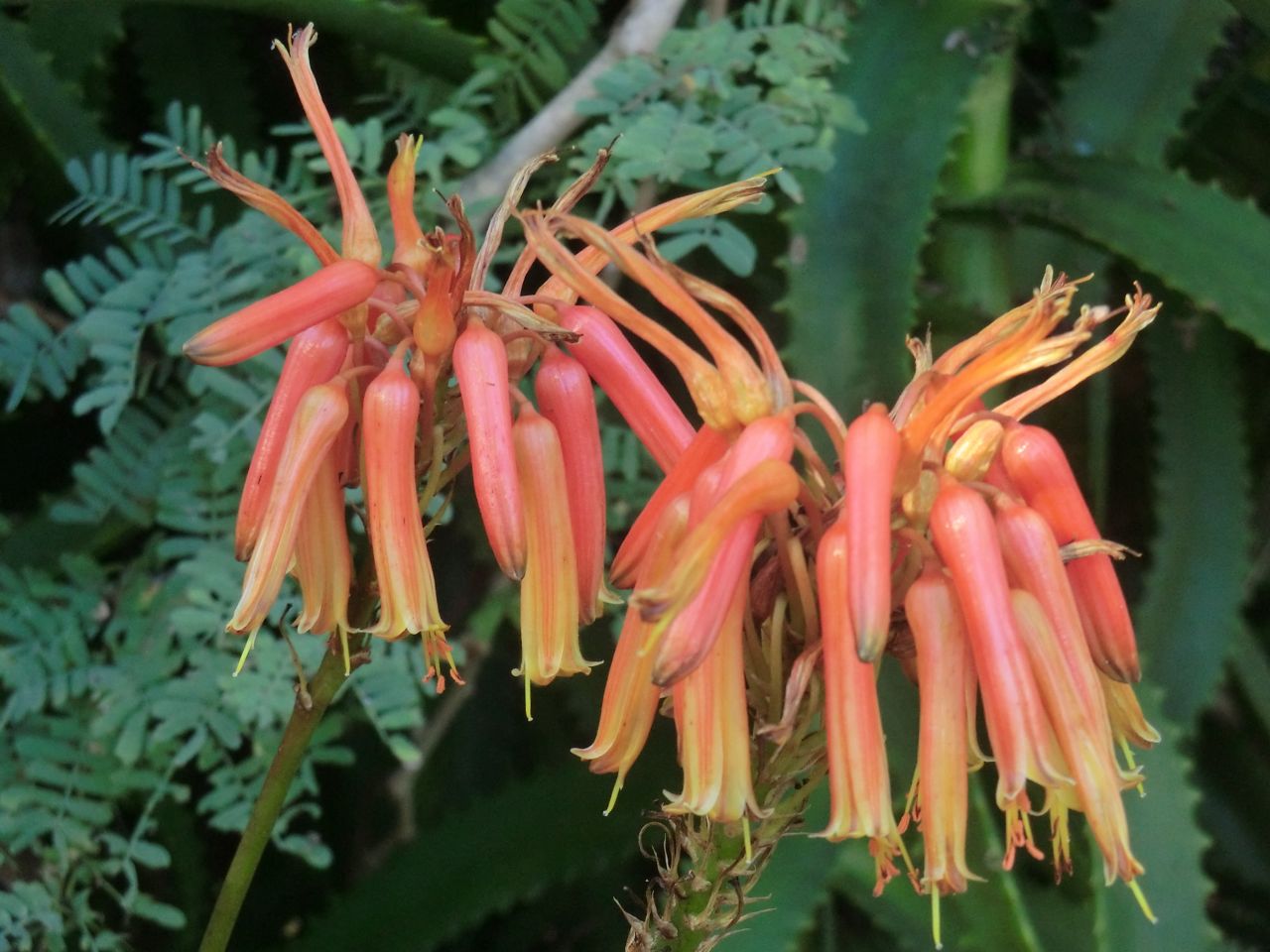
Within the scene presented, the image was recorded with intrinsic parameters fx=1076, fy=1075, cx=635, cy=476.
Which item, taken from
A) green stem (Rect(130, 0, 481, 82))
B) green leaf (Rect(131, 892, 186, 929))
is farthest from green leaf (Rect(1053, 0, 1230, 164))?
green leaf (Rect(131, 892, 186, 929))

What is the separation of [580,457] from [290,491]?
0.13 metres

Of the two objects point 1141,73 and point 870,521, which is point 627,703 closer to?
point 870,521

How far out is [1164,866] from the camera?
33.7 inches

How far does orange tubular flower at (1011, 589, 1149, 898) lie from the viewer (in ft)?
1.32

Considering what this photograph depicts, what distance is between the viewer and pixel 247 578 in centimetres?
46

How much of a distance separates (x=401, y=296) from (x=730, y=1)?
0.78 m

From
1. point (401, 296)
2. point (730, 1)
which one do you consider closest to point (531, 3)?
point (730, 1)

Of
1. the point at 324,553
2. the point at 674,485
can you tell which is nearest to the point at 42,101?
the point at 324,553

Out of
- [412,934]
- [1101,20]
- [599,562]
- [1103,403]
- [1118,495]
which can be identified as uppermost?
[1101,20]

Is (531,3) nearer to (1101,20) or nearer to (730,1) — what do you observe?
(730,1)

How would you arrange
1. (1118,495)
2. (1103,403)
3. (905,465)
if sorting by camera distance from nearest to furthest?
(905,465), (1103,403), (1118,495)

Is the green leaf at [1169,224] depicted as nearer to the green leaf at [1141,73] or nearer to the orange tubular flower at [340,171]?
the green leaf at [1141,73]

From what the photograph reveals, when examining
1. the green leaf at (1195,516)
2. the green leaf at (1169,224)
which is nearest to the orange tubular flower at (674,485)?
the green leaf at (1169,224)

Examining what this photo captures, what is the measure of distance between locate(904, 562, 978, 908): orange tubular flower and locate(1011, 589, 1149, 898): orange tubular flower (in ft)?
0.09
